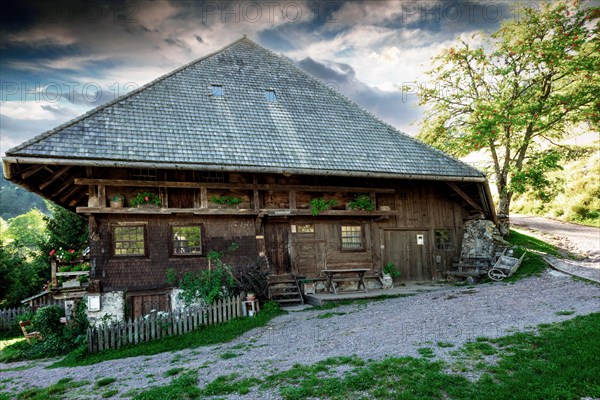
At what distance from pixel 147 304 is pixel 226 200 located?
3.88 metres

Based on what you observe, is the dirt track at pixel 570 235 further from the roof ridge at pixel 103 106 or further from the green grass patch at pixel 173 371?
the roof ridge at pixel 103 106

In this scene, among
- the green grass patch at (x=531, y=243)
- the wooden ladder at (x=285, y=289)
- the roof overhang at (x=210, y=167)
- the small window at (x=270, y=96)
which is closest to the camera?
the roof overhang at (x=210, y=167)

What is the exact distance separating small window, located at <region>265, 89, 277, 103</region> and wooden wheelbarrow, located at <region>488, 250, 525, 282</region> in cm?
1021

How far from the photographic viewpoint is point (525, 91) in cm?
1725

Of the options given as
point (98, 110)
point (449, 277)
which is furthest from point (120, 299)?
point (449, 277)

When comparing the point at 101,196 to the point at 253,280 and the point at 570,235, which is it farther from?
the point at 570,235

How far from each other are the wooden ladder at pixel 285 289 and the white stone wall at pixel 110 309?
443cm

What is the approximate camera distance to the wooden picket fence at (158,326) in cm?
965

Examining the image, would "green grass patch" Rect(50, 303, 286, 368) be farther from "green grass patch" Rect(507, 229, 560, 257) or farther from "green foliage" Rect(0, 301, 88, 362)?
"green grass patch" Rect(507, 229, 560, 257)

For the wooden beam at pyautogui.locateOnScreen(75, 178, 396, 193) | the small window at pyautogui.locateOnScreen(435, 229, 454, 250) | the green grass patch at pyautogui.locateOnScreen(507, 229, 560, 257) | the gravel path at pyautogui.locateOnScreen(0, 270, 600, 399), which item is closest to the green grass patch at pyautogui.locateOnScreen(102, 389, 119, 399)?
the gravel path at pyautogui.locateOnScreen(0, 270, 600, 399)

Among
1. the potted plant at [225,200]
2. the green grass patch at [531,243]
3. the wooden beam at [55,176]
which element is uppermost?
the wooden beam at [55,176]

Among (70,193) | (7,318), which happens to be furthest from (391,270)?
(7,318)

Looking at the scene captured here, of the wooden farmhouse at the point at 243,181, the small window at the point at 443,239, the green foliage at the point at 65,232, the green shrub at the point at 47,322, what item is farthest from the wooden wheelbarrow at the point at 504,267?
the green foliage at the point at 65,232

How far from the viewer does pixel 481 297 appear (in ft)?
35.3
